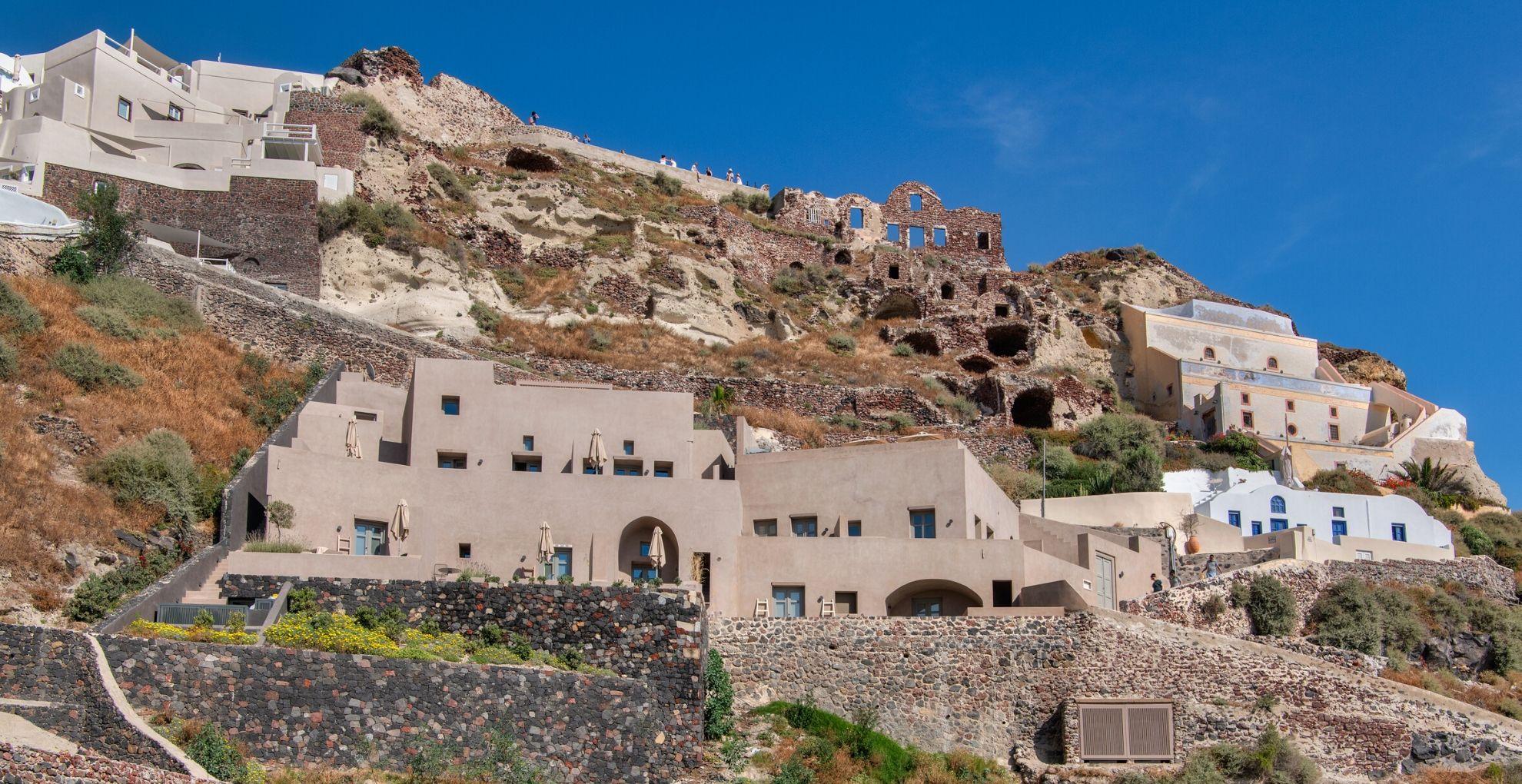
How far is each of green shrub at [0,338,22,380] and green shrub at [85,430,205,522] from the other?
13.5ft

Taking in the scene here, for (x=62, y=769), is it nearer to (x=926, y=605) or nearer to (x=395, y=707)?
(x=395, y=707)

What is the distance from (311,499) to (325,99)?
105 feet

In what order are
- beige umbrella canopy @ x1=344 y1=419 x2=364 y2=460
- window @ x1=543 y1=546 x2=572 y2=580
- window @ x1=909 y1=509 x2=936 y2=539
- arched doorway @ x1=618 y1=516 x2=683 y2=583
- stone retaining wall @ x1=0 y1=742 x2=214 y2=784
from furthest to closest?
window @ x1=909 y1=509 x2=936 y2=539 → beige umbrella canopy @ x1=344 y1=419 x2=364 y2=460 → arched doorway @ x1=618 y1=516 x2=683 y2=583 → window @ x1=543 y1=546 x2=572 y2=580 → stone retaining wall @ x1=0 y1=742 x2=214 y2=784

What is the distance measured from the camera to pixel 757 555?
38281mm

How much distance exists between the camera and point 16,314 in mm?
42688

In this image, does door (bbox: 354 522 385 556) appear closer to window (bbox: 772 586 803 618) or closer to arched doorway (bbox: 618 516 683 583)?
arched doorway (bbox: 618 516 683 583)

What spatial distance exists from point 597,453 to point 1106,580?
13.3m

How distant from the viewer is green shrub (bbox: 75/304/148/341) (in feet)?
147

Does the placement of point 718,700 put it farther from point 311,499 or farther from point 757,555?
point 311,499

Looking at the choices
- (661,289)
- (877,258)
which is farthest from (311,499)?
(877,258)

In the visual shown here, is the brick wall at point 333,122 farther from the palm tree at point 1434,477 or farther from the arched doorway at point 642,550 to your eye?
the palm tree at point 1434,477

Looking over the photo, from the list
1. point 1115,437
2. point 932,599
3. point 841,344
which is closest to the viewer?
point 932,599

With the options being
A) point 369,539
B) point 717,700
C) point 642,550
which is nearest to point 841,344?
point 642,550

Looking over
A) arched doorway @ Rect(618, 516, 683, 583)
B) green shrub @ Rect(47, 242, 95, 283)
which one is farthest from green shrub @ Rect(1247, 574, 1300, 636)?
green shrub @ Rect(47, 242, 95, 283)
